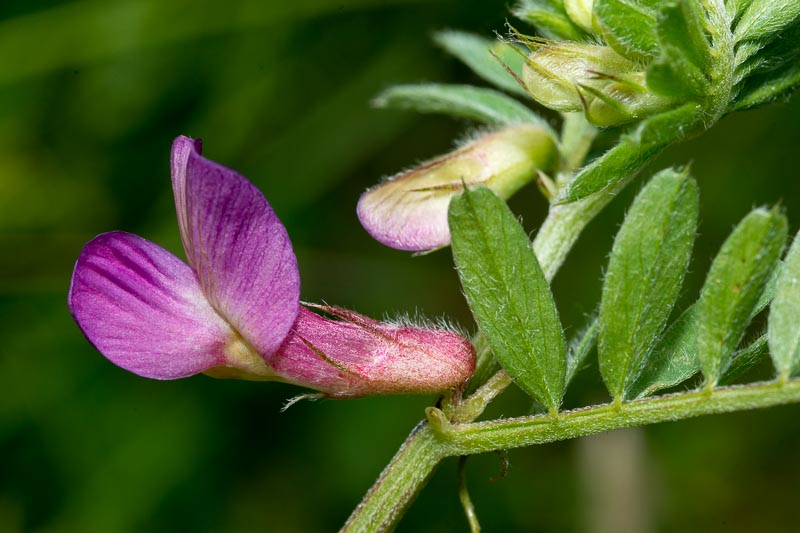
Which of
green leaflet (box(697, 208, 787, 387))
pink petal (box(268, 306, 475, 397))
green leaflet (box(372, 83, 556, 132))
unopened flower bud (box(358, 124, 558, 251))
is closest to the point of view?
green leaflet (box(697, 208, 787, 387))

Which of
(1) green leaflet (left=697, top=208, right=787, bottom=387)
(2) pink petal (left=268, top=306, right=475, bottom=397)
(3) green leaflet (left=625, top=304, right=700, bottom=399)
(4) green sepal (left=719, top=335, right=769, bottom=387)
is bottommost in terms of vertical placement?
(4) green sepal (left=719, top=335, right=769, bottom=387)

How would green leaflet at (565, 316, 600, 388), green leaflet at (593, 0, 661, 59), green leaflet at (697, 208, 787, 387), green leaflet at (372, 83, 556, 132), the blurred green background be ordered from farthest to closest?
the blurred green background < green leaflet at (372, 83, 556, 132) < green leaflet at (565, 316, 600, 388) < green leaflet at (593, 0, 661, 59) < green leaflet at (697, 208, 787, 387)

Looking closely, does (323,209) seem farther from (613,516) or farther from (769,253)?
(769,253)

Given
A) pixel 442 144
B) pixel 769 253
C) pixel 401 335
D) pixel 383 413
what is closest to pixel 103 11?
pixel 442 144

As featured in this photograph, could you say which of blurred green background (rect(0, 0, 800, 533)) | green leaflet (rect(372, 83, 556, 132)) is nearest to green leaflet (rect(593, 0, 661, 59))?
green leaflet (rect(372, 83, 556, 132))

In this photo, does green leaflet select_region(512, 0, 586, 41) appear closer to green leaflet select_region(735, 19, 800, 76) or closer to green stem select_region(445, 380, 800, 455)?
green leaflet select_region(735, 19, 800, 76)

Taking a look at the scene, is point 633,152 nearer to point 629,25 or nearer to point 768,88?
point 629,25

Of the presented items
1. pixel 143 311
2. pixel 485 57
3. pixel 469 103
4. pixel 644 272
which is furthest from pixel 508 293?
pixel 485 57

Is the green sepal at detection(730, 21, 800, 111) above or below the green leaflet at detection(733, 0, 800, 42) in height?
below
